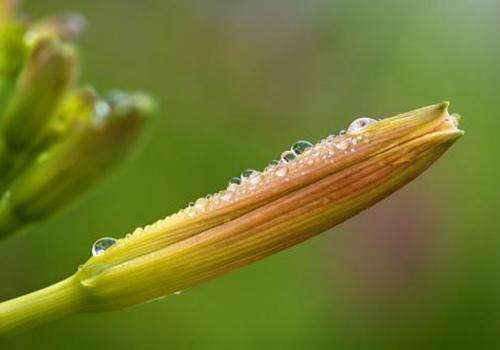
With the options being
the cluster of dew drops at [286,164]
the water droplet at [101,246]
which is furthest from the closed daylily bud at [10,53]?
the cluster of dew drops at [286,164]

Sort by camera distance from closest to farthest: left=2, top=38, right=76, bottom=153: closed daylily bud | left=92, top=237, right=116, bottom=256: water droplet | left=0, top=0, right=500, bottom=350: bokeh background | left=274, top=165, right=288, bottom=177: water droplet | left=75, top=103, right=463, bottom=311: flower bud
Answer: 1. left=75, top=103, right=463, bottom=311: flower bud
2. left=274, top=165, right=288, bottom=177: water droplet
3. left=92, top=237, right=116, bottom=256: water droplet
4. left=2, top=38, right=76, bottom=153: closed daylily bud
5. left=0, top=0, right=500, bottom=350: bokeh background

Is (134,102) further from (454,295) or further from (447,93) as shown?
(447,93)

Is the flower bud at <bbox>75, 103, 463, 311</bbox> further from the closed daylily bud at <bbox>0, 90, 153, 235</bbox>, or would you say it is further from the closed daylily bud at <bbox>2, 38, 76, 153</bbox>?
the closed daylily bud at <bbox>2, 38, 76, 153</bbox>

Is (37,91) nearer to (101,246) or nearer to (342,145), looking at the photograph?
(101,246)

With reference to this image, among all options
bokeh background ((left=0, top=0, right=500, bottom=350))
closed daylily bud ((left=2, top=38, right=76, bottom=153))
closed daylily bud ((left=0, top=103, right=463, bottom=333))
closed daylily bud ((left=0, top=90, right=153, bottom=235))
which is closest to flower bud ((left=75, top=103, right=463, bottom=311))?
closed daylily bud ((left=0, top=103, right=463, bottom=333))

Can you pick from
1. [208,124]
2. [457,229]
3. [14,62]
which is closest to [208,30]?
[208,124]
